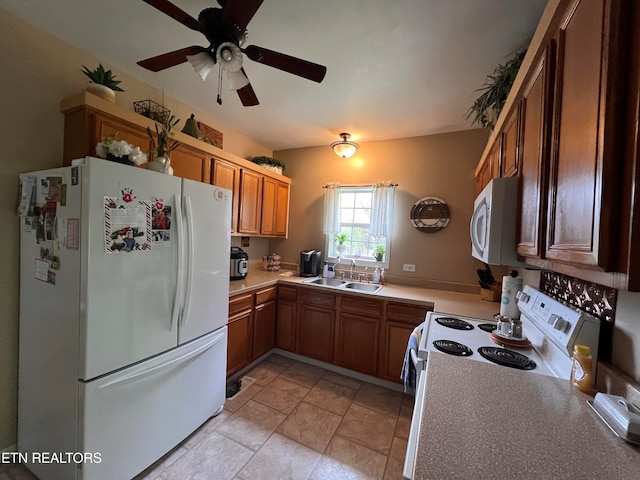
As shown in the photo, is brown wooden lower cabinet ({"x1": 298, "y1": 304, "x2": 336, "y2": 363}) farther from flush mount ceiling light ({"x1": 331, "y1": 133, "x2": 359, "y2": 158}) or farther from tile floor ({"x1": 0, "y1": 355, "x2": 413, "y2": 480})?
flush mount ceiling light ({"x1": 331, "y1": 133, "x2": 359, "y2": 158})

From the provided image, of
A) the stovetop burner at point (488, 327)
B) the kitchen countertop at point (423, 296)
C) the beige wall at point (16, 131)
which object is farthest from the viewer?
the kitchen countertop at point (423, 296)

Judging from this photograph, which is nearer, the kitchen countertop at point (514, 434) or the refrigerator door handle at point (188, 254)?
the kitchen countertop at point (514, 434)

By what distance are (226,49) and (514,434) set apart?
179 centimetres

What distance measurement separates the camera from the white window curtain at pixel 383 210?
9.84ft

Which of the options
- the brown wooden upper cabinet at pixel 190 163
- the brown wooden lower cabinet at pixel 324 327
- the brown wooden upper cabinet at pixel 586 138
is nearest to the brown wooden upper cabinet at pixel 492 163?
the brown wooden upper cabinet at pixel 586 138

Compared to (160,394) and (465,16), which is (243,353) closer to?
(160,394)

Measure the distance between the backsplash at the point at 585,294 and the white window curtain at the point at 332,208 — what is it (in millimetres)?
2176

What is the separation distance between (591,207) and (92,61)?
2831 mm

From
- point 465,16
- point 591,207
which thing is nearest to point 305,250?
point 465,16

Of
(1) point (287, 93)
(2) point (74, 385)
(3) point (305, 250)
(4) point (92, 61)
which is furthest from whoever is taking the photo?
(3) point (305, 250)

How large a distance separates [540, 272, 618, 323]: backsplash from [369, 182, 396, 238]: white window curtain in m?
1.66

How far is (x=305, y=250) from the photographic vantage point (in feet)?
11.5

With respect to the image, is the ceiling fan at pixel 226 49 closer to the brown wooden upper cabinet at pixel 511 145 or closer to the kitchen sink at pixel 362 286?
the brown wooden upper cabinet at pixel 511 145

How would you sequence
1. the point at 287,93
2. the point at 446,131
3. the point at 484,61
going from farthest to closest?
the point at 446,131 < the point at 287,93 < the point at 484,61
